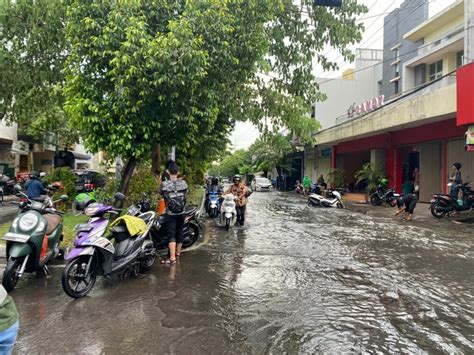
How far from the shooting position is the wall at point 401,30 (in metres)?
22.4

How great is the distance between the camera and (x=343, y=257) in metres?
6.70

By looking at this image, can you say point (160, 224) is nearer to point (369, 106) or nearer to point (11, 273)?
point (11, 273)

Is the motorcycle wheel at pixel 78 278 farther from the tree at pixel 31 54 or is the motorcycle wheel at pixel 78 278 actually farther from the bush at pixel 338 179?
the bush at pixel 338 179

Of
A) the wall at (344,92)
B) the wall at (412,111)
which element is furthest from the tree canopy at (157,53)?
the wall at (344,92)

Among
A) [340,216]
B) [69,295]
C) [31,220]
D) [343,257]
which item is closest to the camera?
[69,295]

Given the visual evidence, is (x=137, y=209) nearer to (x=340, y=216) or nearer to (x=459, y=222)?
(x=340, y=216)

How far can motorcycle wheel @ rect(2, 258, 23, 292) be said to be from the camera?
4.43m

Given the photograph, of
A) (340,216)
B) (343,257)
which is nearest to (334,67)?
(340,216)

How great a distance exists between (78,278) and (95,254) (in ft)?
1.09

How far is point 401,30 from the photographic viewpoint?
78.8 ft

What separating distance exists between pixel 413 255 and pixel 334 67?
5908 mm

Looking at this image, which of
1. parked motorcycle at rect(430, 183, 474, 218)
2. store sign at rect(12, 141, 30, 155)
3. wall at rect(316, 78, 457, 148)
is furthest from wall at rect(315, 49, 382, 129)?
store sign at rect(12, 141, 30, 155)

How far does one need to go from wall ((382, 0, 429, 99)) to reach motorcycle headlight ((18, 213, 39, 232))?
2190 cm

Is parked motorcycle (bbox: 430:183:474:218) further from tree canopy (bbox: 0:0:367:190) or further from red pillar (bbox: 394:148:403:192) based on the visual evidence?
red pillar (bbox: 394:148:403:192)
